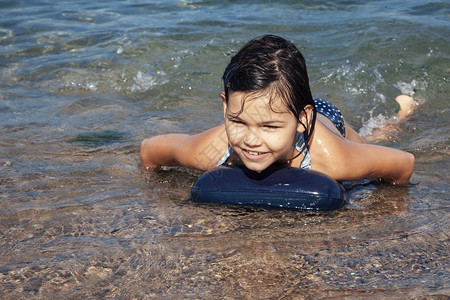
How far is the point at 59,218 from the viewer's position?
11.8 feet

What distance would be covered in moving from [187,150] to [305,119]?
1033 mm

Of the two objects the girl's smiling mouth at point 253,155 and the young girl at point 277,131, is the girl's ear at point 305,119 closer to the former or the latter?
the young girl at point 277,131

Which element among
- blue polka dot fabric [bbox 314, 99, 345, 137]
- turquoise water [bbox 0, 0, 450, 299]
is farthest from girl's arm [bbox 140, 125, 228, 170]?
blue polka dot fabric [bbox 314, 99, 345, 137]

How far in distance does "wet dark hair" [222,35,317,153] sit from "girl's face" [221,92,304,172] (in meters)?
0.05

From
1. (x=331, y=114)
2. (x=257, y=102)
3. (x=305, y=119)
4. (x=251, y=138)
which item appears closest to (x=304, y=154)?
(x=305, y=119)

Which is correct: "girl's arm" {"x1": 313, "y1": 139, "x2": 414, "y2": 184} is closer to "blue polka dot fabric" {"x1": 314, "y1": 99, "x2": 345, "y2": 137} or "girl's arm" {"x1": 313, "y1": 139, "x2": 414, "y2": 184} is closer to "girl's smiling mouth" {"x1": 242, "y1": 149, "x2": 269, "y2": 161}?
"girl's smiling mouth" {"x1": 242, "y1": 149, "x2": 269, "y2": 161}

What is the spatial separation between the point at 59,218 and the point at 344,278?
1.85 m

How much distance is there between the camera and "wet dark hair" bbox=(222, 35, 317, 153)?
3.29 metres

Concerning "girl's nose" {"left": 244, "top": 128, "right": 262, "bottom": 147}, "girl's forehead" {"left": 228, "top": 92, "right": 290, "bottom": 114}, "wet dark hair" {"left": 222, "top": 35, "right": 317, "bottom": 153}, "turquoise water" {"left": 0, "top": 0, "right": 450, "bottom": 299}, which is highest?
"wet dark hair" {"left": 222, "top": 35, "right": 317, "bottom": 153}

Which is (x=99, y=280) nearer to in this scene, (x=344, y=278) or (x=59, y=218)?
(x=59, y=218)

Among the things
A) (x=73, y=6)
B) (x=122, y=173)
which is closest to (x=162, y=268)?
(x=122, y=173)

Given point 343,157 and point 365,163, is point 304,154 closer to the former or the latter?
point 343,157

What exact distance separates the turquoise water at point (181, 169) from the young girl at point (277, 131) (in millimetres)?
258

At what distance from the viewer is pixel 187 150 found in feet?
13.9
